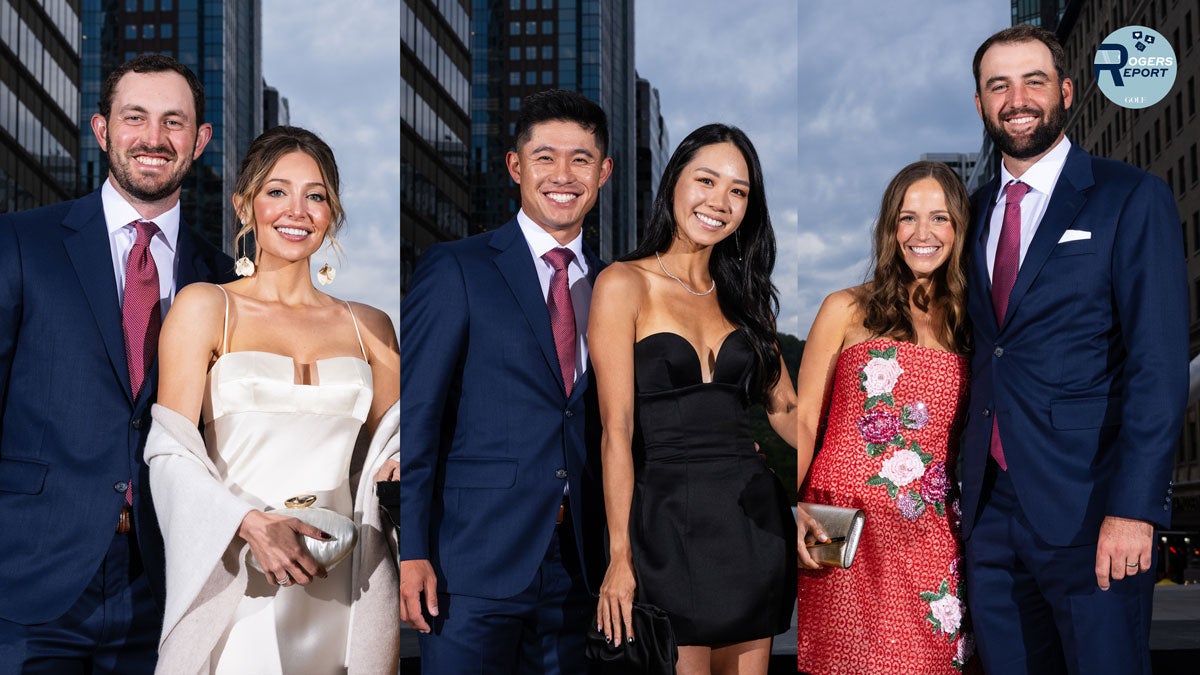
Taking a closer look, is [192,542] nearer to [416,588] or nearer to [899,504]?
[416,588]

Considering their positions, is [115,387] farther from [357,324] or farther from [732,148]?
[732,148]

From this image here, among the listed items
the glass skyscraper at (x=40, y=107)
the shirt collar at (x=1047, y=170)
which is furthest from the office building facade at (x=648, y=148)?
the glass skyscraper at (x=40, y=107)

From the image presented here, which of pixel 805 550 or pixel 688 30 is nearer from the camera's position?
pixel 805 550

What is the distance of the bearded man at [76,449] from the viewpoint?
9.83ft

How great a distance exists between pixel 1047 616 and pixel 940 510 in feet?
1.37

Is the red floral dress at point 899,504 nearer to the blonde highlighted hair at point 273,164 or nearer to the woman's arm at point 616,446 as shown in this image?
the woman's arm at point 616,446

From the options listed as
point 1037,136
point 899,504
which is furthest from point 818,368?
point 1037,136

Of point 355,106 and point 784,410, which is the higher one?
point 355,106

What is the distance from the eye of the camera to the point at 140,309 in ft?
10.3

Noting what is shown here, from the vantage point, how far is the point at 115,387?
3041 millimetres

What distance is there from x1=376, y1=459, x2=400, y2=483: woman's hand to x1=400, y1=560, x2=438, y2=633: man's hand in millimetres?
251

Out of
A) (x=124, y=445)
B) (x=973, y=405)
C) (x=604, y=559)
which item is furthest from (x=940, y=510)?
(x=124, y=445)

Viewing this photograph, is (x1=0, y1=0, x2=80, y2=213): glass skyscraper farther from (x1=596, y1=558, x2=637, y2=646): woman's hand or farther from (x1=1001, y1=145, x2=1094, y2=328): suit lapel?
(x1=1001, y1=145, x2=1094, y2=328): suit lapel

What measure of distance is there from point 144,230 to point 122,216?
8 centimetres
